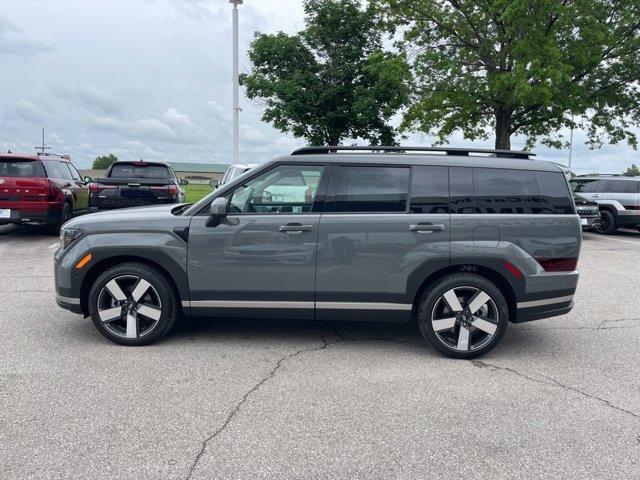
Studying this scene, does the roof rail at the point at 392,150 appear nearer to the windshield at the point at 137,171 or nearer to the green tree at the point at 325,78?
the windshield at the point at 137,171

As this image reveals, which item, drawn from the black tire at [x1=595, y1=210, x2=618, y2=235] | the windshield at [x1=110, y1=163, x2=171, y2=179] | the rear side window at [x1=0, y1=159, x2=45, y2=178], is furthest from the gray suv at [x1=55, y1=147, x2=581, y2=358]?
the black tire at [x1=595, y1=210, x2=618, y2=235]

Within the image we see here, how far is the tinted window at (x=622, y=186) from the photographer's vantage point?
15.1 m

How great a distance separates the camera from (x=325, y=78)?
24250mm

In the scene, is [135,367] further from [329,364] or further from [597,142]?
[597,142]

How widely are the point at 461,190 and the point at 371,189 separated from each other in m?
0.77

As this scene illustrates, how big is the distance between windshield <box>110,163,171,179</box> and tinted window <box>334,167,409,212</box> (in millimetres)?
8655

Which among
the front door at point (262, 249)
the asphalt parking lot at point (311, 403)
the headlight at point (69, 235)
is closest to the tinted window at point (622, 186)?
the asphalt parking lot at point (311, 403)

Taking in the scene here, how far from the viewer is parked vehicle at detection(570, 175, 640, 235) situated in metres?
15.0

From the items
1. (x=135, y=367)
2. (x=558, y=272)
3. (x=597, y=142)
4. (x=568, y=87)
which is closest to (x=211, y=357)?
(x=135, y=367)

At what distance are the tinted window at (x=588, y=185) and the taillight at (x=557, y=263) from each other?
1315cm

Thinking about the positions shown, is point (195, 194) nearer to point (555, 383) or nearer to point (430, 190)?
point (430, 190)

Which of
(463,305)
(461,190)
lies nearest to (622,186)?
(461,190)

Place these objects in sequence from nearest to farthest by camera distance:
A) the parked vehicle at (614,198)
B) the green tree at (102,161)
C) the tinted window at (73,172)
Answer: the tinted window at (73,172) → the parked vehicle at (614,198) → the green tree at (102,161)

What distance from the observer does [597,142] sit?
78.4 feet
